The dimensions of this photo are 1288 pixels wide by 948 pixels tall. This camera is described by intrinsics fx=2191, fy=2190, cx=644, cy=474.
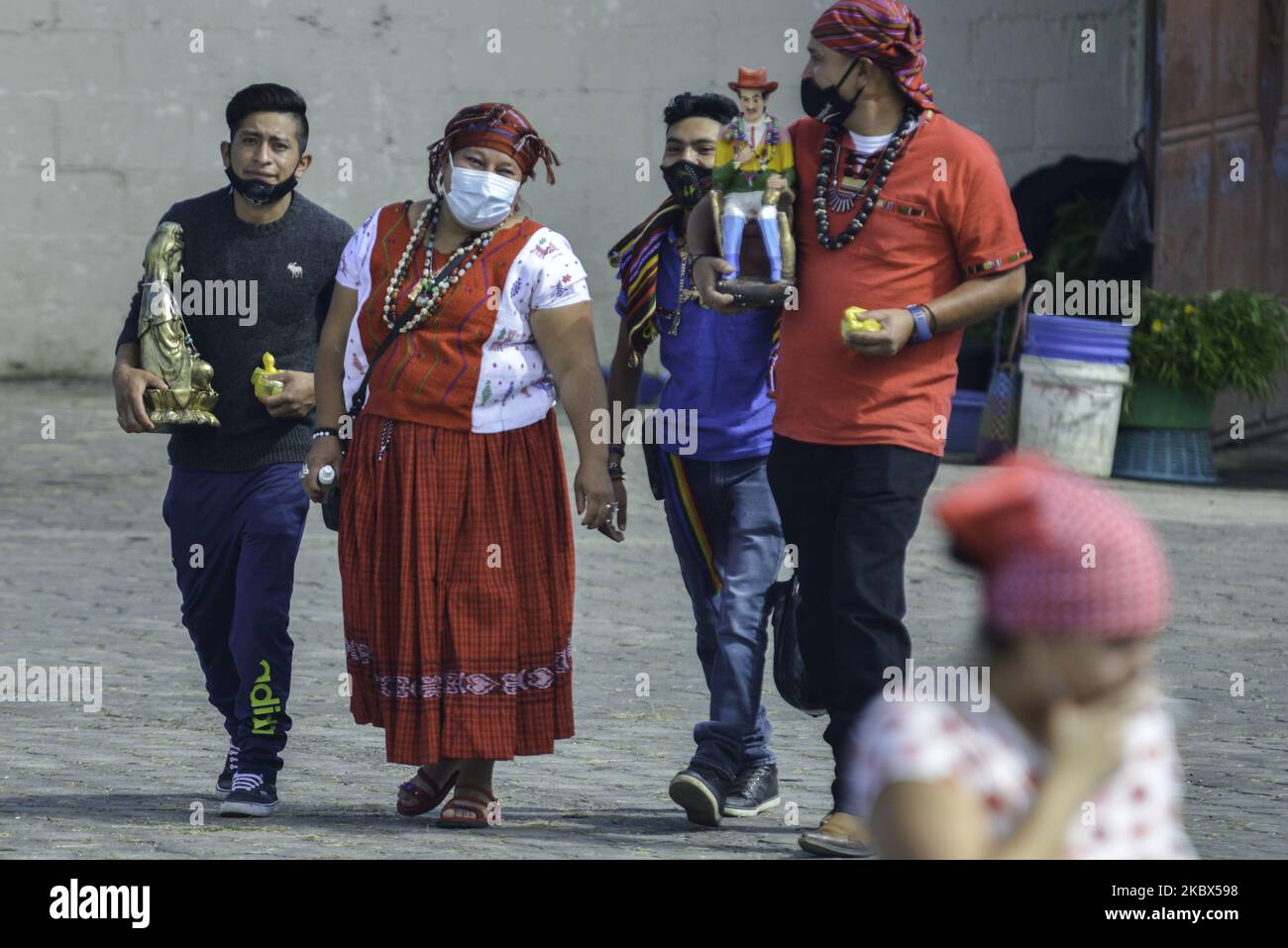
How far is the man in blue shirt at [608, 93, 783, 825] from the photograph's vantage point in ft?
18.6

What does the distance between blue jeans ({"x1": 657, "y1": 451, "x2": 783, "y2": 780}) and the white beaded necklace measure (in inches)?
30.7

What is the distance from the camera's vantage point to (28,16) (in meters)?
15.5

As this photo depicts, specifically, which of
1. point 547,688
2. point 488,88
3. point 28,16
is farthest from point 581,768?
point 28,16

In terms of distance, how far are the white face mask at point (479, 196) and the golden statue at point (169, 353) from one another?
2.69 feet

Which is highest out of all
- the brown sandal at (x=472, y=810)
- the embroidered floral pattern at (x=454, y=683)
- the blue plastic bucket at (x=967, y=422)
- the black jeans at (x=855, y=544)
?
the blue plastic bucket at (x=967, y=422)

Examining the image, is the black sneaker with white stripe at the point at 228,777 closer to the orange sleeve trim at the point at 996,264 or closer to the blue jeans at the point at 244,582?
the blue jeans at the point at 244,582

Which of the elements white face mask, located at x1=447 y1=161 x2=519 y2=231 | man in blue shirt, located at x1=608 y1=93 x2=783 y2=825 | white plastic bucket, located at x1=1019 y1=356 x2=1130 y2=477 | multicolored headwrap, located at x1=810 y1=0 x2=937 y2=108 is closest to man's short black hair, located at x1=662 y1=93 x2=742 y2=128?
man in blue shirt, located at x1=608 y1=93 x2=783 y2=825

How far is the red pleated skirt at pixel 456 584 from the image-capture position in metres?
5.43

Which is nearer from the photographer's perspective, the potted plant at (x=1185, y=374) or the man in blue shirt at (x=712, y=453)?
the man in blue shirt at (x=712, y=453)

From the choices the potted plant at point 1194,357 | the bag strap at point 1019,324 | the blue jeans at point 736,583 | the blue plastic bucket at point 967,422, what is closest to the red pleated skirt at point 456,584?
the blue jeans at point 736,583

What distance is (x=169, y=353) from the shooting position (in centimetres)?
570

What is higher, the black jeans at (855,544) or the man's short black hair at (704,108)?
the man's short black hair at (704,108)

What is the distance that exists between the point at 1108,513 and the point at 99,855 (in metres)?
3.37

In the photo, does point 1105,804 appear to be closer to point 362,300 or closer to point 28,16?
point 362,300
